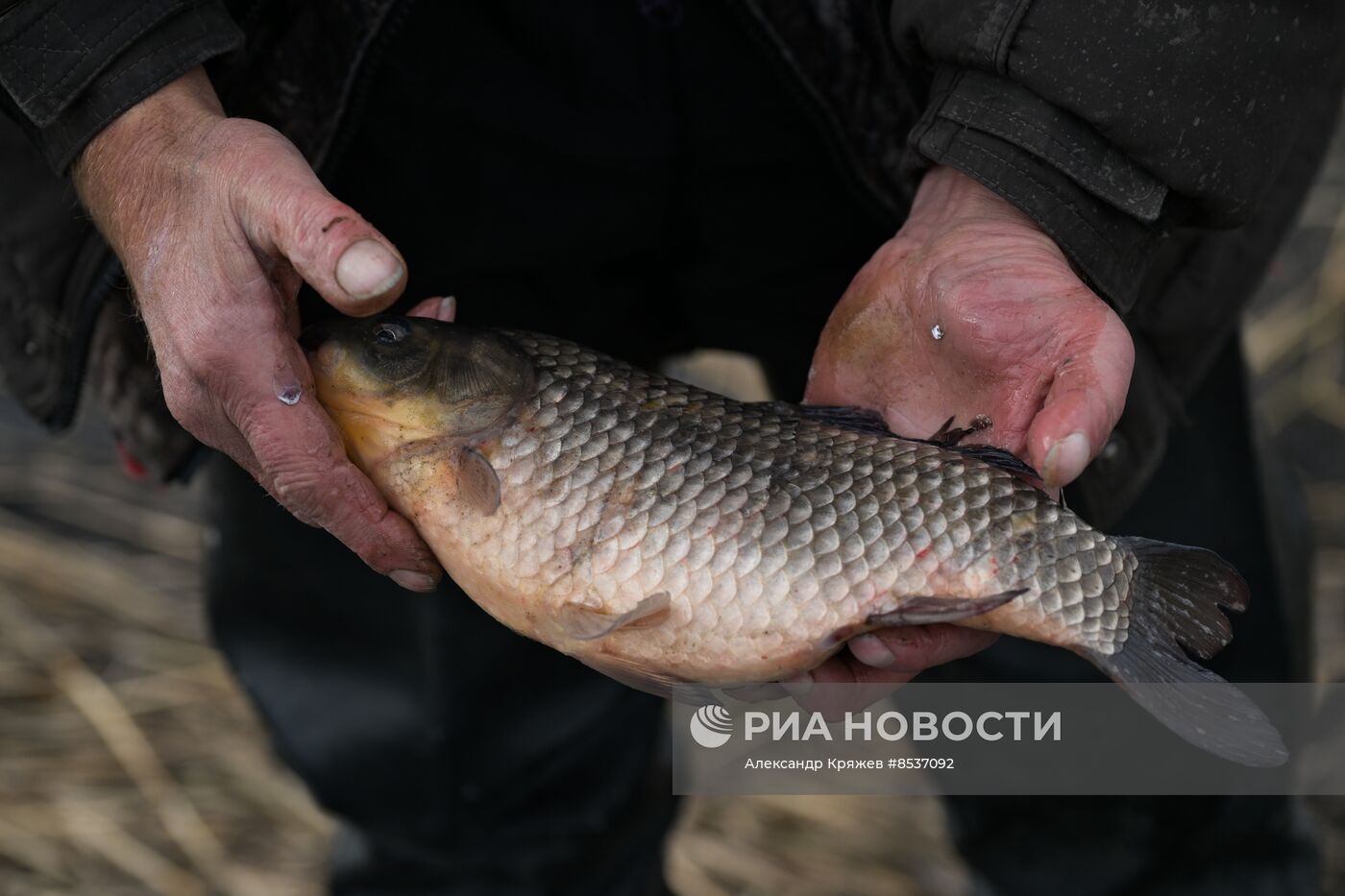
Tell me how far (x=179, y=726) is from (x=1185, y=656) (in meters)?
2.19

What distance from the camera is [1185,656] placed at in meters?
1.32

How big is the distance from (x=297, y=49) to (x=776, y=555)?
0.77 meters

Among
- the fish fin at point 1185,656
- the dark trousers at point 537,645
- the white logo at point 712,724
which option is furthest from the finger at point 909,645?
the dark trousers at point 537,645

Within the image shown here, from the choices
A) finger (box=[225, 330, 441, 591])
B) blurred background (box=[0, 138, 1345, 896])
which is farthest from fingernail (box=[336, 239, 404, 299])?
blurred background (box=[0, 138, 1345, 896])

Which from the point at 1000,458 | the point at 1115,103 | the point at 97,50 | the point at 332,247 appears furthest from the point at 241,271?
the point at 1115,103

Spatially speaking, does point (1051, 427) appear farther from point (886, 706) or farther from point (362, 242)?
point (886, 706)

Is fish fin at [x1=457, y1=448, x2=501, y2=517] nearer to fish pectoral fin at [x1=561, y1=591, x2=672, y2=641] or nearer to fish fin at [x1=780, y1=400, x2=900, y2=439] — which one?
fish pectoral fin at [x1=561, y1=591, x2=672, y2=641]

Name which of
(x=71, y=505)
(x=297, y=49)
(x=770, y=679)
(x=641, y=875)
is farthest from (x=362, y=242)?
(x=71, y=505)

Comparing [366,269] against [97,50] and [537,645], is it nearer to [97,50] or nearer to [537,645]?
[97,50]

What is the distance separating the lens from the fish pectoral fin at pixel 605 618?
1271 mm

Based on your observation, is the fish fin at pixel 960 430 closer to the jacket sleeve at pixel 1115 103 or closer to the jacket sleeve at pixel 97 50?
the jacket sleeve at pixel 1115 103

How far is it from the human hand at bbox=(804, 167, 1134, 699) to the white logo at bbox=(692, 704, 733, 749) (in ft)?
1.29

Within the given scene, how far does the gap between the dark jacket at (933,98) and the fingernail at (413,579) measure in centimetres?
47

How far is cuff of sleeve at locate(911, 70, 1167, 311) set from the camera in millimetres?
1369
